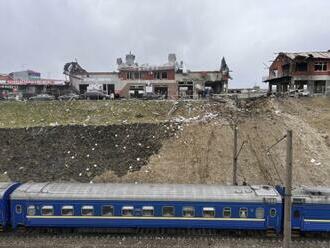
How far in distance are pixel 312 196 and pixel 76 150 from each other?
906 inches

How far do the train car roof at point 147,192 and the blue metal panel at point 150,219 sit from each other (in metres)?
0.28

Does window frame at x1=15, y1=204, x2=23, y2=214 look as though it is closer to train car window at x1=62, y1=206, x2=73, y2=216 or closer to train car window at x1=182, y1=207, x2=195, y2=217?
train car window at x1=62, y1=206, x2=73, y2=216

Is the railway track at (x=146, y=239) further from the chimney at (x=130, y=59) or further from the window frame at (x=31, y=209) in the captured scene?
the chimney at (x=130, y=59)

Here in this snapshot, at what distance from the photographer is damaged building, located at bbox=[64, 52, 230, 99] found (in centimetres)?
6962

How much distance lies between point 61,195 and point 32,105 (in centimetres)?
2976

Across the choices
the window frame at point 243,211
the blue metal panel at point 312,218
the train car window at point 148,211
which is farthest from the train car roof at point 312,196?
the train car window at point 148,211

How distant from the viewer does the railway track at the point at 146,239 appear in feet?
69.5

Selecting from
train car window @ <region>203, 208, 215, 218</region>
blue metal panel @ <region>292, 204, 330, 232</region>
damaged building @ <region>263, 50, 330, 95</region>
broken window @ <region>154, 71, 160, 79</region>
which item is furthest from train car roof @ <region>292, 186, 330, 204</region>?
broken window @ <region>154, 71, 160, 79</region>

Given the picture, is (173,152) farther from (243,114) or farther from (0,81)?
(0,81)

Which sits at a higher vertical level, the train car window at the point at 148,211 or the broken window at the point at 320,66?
the broken window at the point at 320,66

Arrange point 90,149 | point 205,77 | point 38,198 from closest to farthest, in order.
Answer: point 38,198
point 90,149
point 205,77

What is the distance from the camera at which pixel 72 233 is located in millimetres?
22531

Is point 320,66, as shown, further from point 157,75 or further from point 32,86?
point 32,86

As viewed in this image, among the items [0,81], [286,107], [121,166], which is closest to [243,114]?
[286,107]
